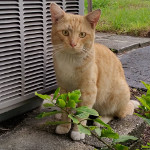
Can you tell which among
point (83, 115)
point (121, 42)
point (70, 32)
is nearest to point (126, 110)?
point (70, 32)

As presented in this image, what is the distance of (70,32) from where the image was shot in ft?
6.42

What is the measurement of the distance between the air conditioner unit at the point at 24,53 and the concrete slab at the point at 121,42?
2426 millimetres

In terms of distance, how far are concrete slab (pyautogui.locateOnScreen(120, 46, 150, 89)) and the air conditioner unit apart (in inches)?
54.1

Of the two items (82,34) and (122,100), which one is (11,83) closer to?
(82,34)

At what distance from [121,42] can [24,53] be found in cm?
327

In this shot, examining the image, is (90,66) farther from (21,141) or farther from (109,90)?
(21,141)

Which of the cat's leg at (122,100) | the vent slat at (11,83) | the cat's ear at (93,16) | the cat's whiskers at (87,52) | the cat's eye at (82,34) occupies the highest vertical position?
the cat's ear at (93,16)

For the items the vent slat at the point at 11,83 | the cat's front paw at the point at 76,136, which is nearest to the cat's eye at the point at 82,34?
the vent slat at the point at 11,83

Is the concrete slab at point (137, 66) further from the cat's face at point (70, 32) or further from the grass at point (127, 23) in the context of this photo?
the cat's face at point (70, 32)

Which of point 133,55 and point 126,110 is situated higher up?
point 133,55

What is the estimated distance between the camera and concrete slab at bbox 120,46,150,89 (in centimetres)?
346

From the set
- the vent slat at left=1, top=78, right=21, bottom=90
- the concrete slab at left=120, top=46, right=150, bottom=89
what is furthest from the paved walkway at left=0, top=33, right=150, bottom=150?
the concrete slab at left=120, top=46, right=150, bottom=89

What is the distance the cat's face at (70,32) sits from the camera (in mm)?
1936

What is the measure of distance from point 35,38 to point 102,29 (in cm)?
432
